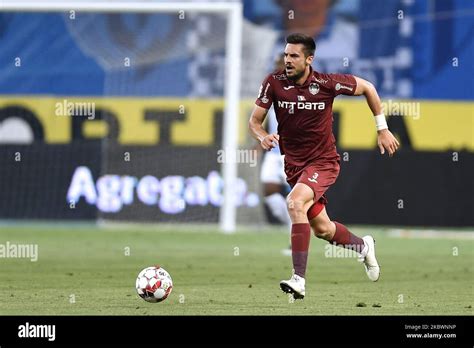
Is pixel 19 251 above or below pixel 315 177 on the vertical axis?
below

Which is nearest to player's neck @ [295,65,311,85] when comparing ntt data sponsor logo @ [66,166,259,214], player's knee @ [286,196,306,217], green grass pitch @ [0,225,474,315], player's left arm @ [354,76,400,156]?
player's left arm @ [354,76,400,156]

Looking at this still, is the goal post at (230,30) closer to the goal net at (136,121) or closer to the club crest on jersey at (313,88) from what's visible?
the goal net at (136,121)

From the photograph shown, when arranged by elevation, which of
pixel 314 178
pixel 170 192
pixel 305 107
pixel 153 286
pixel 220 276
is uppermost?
pixel 305 107

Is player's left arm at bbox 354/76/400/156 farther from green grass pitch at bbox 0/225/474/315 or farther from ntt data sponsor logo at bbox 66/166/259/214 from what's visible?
ntt data sponsor logo at bbox 66/166/259/214

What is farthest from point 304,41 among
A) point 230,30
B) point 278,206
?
point 230,30

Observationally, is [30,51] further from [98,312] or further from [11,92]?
[98,312]

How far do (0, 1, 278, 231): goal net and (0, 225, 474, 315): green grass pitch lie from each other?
1.22 meters

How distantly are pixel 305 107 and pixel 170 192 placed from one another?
11327 mm

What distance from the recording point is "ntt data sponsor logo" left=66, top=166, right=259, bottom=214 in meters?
21.3

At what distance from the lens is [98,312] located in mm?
9273

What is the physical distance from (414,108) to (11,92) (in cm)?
801

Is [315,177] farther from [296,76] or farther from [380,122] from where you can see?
[296,76]

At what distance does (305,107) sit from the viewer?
33.7 feet
